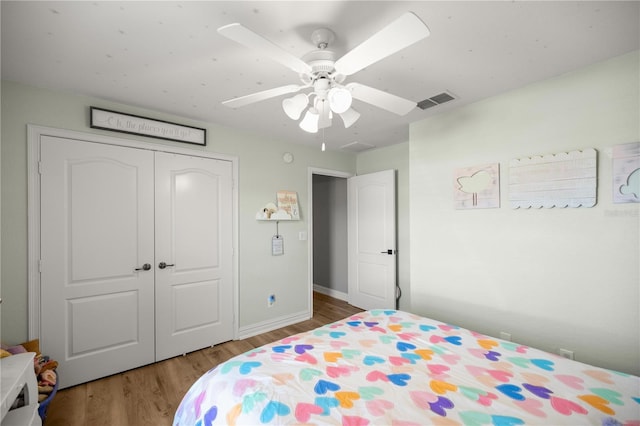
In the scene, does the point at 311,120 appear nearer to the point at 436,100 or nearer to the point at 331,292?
the point at 436,100

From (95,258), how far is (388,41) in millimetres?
2764

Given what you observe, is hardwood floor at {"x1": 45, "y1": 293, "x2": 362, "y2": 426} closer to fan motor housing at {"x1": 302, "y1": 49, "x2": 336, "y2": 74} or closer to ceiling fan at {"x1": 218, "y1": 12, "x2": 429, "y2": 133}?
ceiling fan at {"x1": 218, "y1": 12, "x2": 429, "y2": 133}

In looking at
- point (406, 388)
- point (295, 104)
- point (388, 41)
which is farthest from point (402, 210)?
point (388, 41)

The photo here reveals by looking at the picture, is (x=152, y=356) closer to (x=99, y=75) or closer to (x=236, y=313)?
(x=236, y=313)

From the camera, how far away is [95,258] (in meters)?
2.33

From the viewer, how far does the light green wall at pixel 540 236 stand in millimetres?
1748

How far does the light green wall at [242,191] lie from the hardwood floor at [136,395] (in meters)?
0.57

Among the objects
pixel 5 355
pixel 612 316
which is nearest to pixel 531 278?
pixel 612 316

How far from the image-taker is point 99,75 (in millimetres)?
Result: 1978

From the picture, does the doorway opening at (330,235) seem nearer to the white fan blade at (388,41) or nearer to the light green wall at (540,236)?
the light green wall at (540,236)

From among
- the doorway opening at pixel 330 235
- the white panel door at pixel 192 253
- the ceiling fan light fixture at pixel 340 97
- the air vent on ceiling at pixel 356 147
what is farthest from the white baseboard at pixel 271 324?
the ceiling fan light fixture at pixel 340 97

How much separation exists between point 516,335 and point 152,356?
3.24 m

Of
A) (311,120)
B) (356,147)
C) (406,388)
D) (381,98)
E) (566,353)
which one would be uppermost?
(356,147)

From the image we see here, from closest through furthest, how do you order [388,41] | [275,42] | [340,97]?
[388,41], [340,97], [275,42]
